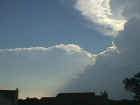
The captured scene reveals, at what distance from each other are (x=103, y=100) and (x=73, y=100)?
885 centimetres

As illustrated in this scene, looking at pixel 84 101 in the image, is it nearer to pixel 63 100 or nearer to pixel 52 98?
pixel 63 100

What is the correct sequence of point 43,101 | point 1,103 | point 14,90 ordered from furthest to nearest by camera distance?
point 43,101 → point 14,90 → point 1,103

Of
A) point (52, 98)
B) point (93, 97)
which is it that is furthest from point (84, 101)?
point (52, 98)

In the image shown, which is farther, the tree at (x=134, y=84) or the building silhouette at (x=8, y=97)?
the tree at (x=134, y=84)

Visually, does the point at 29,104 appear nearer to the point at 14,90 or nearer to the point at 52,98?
the point at 52,98

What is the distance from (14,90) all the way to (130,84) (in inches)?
1845

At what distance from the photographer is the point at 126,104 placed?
59.9m

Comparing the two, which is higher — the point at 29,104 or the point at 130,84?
the point at 130,84

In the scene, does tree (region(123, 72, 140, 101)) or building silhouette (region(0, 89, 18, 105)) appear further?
tree (region(123, 72, 140, 101))

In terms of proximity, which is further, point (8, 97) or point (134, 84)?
point (134, 84)

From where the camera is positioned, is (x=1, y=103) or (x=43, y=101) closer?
(x=1, y=103)

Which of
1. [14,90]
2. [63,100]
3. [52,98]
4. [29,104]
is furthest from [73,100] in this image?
[14,90]

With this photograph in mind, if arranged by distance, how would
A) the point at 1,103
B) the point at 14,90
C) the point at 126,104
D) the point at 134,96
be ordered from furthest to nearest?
the point at 134,96
the point at 126,104
the point at 14,90
the point at 1,103

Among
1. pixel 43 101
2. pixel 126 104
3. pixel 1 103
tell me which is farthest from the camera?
pixel 43 101
